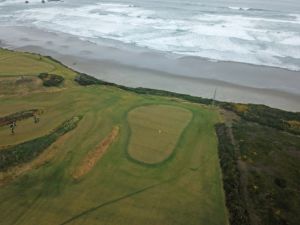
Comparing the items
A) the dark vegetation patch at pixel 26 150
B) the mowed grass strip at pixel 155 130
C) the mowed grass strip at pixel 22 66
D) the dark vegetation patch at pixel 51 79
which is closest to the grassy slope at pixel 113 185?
the mowed grass strip at pixel 155 130

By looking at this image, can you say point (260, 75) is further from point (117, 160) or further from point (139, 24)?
point (139, 24)

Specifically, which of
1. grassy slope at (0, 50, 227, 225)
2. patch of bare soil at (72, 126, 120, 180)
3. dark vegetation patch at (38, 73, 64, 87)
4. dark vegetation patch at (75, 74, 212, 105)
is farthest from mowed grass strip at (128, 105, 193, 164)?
dark vegetation patch at (38, 73, 64, 87)

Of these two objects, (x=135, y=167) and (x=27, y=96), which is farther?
(x=27, y=96)

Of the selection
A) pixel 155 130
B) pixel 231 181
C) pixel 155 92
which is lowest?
pixel 231 181

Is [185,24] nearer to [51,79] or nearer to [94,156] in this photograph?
[51,79]

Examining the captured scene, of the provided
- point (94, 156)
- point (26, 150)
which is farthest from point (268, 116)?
point (26, 150)

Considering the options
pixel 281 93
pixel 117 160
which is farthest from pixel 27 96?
pixel 281 93

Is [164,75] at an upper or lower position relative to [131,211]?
upper
